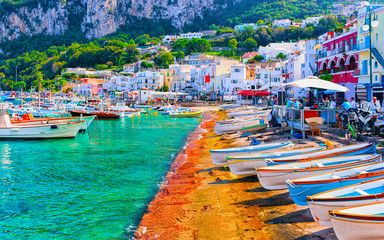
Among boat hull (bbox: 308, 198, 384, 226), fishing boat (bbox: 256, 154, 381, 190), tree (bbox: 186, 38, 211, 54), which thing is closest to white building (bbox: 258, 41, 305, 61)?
tree (bbox: 186, 38, 211, 54)

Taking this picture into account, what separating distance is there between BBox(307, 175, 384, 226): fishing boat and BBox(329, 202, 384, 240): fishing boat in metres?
0.45

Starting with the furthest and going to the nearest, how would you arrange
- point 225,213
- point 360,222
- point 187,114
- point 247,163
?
1. point 187,114
2. point 247,163
3. point 225,213
4. point 360,222

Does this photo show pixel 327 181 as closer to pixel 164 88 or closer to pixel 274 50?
pixel 164 88

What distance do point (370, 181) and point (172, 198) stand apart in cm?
717

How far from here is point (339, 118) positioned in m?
20.3

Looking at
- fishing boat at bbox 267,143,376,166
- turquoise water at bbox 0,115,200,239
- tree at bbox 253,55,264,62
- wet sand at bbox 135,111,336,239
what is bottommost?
turquoise water at bbox 0,115,200,239

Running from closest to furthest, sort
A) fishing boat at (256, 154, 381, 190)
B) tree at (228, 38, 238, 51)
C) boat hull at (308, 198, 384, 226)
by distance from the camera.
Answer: boat hull at (308, 198, 384, 226)
fishing boat at (256, 154, 381, 190)
tree at (228, 38, 238, 51)

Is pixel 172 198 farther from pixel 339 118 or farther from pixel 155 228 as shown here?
pixel 339 118

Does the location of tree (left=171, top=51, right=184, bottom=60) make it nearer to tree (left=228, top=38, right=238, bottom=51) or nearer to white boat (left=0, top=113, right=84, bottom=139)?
tree (left=228, top=38, right=238, bottom=51)

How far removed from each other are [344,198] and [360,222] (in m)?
1.13

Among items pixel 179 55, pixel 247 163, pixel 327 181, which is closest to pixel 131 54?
pixel 179 55

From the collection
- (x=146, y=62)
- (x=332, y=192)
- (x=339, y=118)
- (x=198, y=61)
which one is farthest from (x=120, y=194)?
(x=146, y=62)

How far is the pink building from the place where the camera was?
3591 cm

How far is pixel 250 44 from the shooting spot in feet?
491
